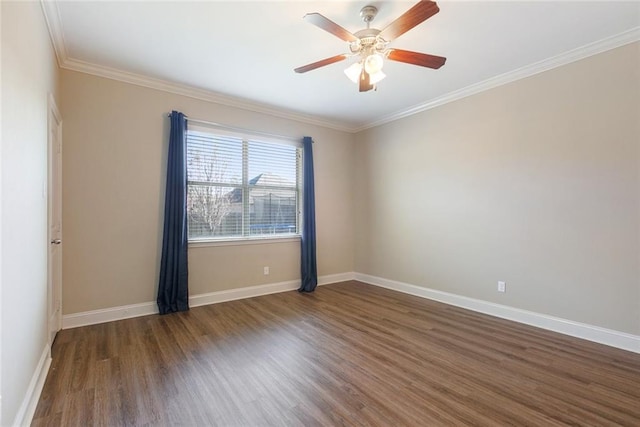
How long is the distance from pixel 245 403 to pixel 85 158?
300cm

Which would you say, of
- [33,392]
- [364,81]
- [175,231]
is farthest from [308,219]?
[33,392]

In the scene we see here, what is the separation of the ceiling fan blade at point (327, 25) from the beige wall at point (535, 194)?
2.26 meters

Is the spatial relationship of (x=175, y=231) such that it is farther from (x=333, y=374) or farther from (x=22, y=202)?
(x=333, y=374)

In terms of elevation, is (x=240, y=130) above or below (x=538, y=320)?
above

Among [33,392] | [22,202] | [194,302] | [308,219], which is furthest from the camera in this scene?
[308,219]

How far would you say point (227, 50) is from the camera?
288 centimetres

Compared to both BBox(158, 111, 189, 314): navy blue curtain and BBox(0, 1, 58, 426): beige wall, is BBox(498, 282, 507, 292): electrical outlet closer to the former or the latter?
BBox(158, 111, 189, 314): navy blue curtain

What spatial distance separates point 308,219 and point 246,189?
1.07 m

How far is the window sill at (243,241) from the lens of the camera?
3.91m

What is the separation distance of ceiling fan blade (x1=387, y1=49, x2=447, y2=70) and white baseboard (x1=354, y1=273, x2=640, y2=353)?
2782mm

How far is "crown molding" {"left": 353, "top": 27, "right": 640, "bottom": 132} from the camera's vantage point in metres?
2.66

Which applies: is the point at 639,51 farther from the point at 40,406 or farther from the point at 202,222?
the point at 40,406

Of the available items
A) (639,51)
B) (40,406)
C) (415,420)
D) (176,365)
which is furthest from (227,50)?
(639,51)

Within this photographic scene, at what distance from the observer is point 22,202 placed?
67.2 inches
